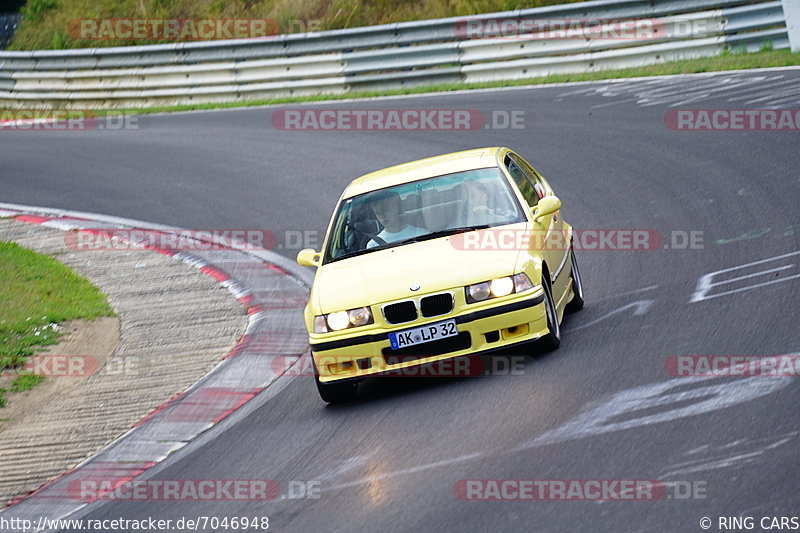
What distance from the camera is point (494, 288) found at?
7.80 m

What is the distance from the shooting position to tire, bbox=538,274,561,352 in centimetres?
795

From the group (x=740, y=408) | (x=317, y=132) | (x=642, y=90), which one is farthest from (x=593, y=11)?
(x=740, y=408)

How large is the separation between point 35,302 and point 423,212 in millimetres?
5064

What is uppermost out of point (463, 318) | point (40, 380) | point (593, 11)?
point (593, 11)

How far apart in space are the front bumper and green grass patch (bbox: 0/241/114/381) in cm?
389

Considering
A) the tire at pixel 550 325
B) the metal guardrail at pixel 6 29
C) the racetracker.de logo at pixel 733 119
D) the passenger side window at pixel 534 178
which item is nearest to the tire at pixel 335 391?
the tire at pixel 550 325

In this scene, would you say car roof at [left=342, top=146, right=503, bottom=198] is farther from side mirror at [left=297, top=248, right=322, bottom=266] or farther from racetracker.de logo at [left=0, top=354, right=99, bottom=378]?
racetracker.de logo at [left=0, top=354, right=99, bottom=378]

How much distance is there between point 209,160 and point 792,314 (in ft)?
40.5

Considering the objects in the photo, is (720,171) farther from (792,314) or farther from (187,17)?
(187,17)

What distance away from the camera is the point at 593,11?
20.2 m

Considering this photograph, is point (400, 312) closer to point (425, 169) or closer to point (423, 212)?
point (423, 212)

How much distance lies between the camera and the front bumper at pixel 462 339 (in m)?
7.71

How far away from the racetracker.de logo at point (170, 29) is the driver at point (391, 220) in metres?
19.3

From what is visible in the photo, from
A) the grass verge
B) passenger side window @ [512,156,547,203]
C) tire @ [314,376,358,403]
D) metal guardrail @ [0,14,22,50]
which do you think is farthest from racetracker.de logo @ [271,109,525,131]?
metal guardrail @ [0,14,22,50]
